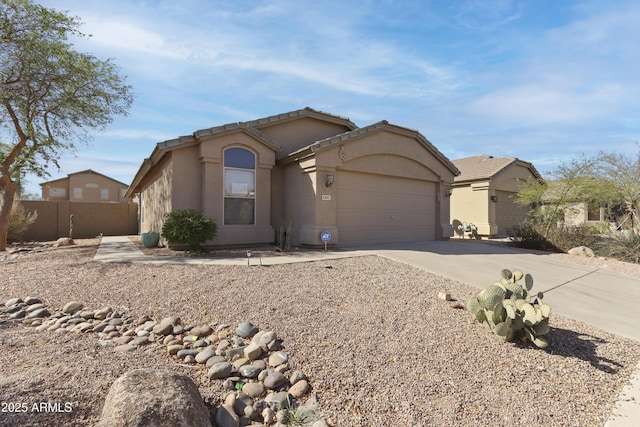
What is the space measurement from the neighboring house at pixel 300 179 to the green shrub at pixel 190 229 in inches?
39.3

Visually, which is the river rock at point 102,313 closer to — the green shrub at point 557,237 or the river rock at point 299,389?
the river rock at point 299,389

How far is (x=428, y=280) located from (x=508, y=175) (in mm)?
15307

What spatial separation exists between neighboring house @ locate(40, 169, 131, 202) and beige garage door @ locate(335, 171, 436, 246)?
32.5 meters

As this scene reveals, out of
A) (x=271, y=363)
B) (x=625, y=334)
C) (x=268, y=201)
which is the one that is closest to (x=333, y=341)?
(x=271, y=363)

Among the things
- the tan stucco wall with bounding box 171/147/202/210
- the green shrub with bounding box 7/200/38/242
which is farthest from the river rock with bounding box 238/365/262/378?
the green shrub with bounding box 7/200/38/242

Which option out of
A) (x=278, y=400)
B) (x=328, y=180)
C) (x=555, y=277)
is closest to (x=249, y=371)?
(x=278, y=400)

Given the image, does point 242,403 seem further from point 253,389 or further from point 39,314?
point 39,314

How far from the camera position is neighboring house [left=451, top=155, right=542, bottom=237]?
59.4ft

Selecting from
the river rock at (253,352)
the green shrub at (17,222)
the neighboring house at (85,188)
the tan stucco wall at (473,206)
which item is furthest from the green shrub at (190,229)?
the neighboring house at (85,188)

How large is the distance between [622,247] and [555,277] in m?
5.22

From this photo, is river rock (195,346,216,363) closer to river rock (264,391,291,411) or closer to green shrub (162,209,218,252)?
river rock (264,391,291,411)

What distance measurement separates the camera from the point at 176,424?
2.50m

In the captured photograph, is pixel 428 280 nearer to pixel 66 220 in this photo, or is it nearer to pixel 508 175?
pixel 508 175

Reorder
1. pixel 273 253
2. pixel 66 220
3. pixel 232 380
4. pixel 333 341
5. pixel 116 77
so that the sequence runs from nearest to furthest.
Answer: pixel 232 380 < pixel 333 341 < pixel 273 253 < pixel 116 77 < pixel 66 220
